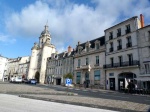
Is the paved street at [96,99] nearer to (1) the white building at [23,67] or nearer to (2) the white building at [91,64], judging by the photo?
(2) the white building at [91,64]

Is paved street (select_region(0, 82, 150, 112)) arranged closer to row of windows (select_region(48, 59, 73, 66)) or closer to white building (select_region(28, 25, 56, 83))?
row of windows (select_region(48, 59, 73, 66))

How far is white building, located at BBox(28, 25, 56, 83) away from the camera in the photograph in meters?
55.5

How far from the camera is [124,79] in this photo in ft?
90.7

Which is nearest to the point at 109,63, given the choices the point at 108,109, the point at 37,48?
the point at 108,109

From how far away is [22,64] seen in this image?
70438 millimetres

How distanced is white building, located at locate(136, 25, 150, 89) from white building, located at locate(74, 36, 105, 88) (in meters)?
9.13

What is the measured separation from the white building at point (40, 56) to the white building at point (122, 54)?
3001cm

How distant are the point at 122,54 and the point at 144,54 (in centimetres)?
457

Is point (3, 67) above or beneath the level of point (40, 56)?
beneath

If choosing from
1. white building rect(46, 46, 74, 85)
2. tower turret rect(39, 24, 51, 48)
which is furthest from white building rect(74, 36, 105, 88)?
tower turret rect(39, 24, 51, 48)

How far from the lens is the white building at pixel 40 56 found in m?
55.5

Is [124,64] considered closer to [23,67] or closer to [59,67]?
[59,67]

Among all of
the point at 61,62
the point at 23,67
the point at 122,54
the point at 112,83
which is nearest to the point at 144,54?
the point at 122,54

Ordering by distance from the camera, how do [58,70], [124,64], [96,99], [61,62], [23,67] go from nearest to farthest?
[96,99]
[124,64]
[61,62]
[58,70]
[23,67]
